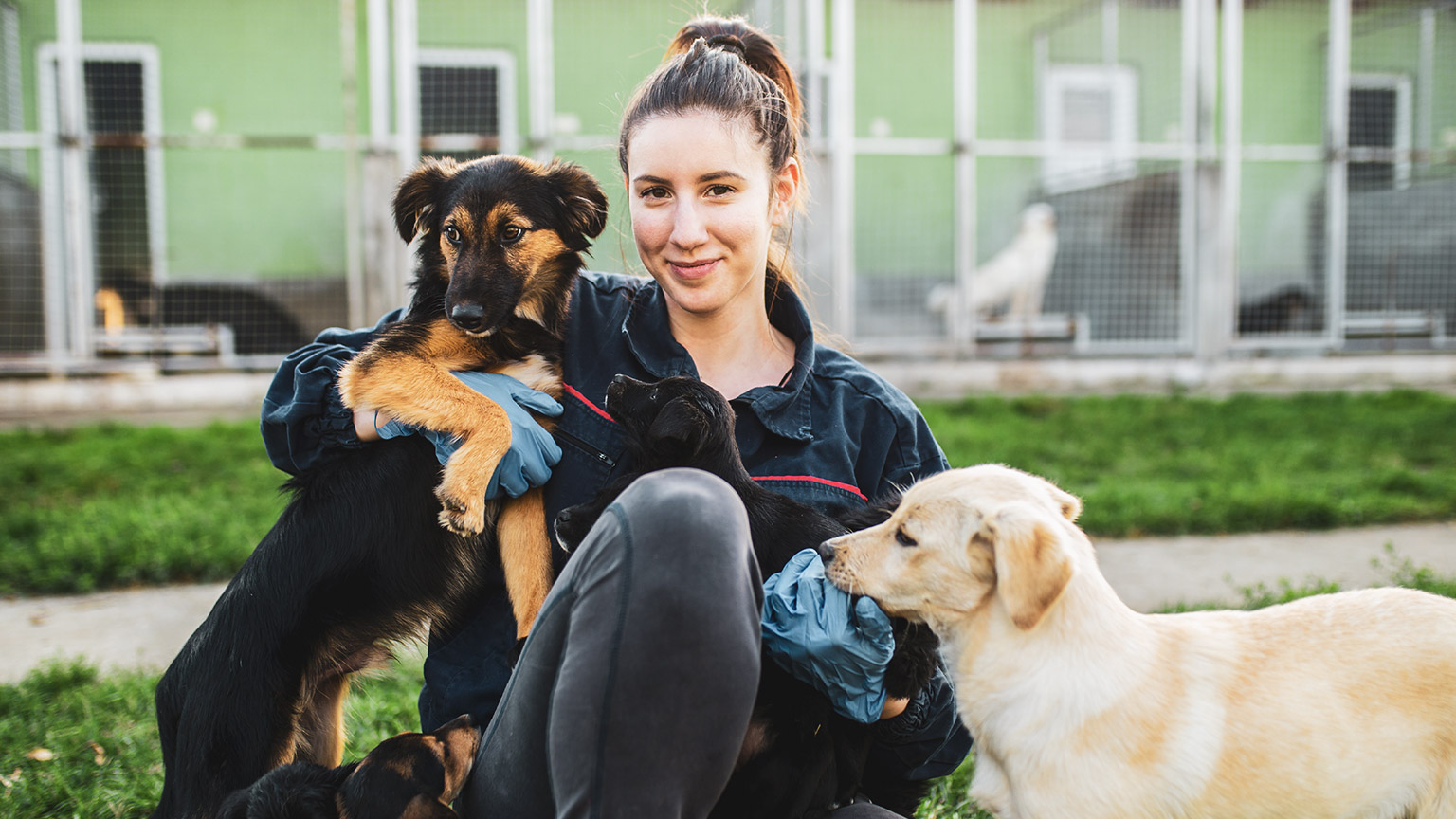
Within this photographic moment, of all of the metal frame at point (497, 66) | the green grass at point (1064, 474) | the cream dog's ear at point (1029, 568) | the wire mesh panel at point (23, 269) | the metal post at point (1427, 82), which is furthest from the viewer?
the metal post at point (1427, 82)

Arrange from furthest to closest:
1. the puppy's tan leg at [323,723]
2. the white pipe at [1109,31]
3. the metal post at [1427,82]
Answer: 1. the metal post at [1427,82]
2. the white pipe at [1109,31]
3. the puppy's tan leg at [323,723]

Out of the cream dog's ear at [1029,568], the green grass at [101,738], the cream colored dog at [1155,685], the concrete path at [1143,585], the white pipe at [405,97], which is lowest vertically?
the green grass at [101,738]

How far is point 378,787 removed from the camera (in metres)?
1.82

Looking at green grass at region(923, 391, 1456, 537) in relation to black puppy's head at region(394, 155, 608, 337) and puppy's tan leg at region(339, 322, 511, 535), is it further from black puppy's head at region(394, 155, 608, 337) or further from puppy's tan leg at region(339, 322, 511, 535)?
puppy's tan leg at region(339, 322, 511, 535)

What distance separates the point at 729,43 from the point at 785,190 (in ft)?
1.45

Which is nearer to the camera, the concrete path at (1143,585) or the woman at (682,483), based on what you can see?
the woman at (682,483)

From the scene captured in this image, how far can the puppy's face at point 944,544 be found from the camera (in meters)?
1.74

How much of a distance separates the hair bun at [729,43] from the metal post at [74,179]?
7436mm

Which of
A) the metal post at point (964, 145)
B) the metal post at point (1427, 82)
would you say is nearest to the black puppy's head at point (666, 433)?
the metal post at point (964, 145)

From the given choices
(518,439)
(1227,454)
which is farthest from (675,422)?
(1227,454)

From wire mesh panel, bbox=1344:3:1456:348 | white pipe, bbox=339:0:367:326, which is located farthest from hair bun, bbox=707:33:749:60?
wire mesh panel, bbox=1344:3:1456:348

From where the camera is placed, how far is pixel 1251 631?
5.87 ft

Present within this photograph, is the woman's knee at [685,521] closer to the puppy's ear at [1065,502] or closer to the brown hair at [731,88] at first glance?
the puppy's ear at [1065,502]

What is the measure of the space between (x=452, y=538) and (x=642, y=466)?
48 centimetres
